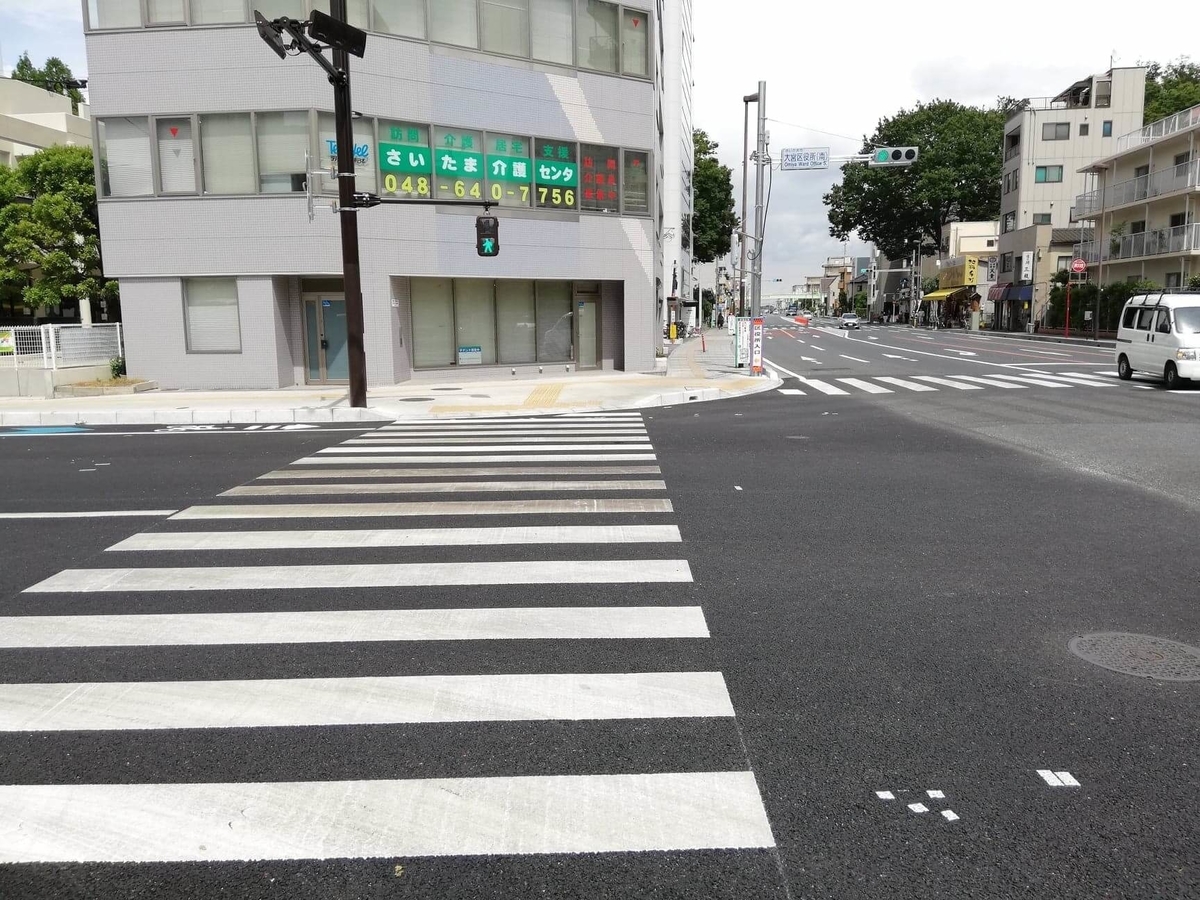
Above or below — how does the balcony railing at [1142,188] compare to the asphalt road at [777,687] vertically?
above

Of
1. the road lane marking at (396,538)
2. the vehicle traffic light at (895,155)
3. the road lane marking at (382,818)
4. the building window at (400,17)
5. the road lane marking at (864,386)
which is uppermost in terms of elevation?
the building window at (400,17)

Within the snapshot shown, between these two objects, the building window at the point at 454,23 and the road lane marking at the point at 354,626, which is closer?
the road lane marking at the point at 354,626

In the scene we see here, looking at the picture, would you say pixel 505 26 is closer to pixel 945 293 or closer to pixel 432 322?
pixel 432 322

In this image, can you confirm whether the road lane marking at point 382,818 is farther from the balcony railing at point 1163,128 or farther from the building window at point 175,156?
the balcony railing at point 1163,128

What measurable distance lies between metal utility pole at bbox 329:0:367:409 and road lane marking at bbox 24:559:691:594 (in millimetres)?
11567

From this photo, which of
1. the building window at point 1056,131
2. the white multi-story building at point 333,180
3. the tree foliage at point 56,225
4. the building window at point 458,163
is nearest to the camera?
the white multi-story building at point 333,180

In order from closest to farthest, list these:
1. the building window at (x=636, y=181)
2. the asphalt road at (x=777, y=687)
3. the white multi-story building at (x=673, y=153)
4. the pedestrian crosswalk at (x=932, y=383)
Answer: the asphalt road at (x=777, y=687) → the pedestrian crosswalk at (x=932, y=383) → the building window at (x=636, y=181) → the white multi-story building at (x=673, y=153)

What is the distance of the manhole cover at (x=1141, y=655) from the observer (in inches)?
178

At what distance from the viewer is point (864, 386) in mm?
22578

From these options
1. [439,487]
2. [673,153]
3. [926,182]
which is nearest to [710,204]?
[926,182]

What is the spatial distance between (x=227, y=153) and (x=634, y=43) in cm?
1238

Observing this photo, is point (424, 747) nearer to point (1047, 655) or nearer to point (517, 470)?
point (1047, 655)

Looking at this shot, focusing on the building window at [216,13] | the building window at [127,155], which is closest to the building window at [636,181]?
the building window at [216,13]

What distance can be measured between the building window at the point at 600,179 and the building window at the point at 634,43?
8.88 feet
